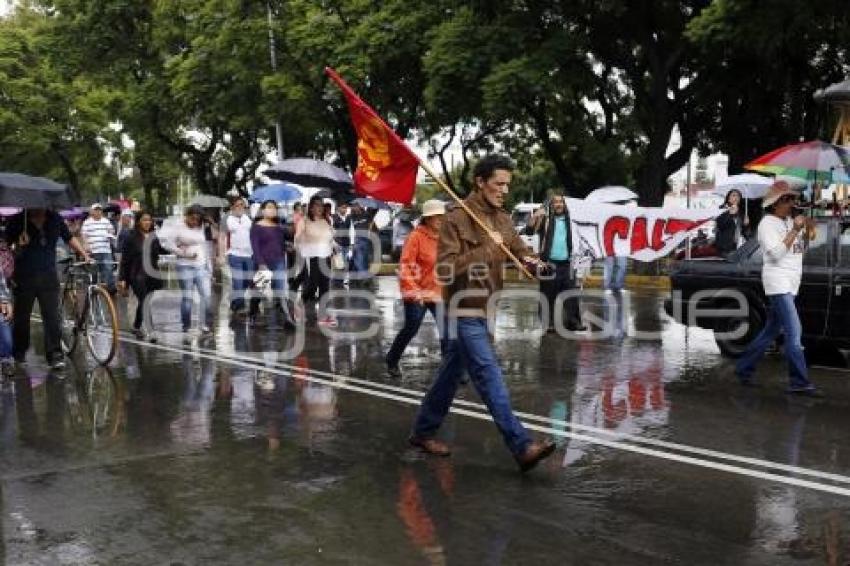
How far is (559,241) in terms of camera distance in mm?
12930

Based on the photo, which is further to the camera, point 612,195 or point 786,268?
point 612,195

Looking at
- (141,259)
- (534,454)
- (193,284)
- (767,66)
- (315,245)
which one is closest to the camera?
(534,454)

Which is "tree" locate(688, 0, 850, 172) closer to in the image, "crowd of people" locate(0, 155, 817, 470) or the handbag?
"crowd of people" locate(0, 155, 817, 470)

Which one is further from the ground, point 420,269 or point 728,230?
point 728,230

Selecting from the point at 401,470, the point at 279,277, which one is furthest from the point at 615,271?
the point at 401,470

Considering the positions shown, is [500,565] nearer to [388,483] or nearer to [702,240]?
[388,483]

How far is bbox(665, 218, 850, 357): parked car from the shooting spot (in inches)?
376

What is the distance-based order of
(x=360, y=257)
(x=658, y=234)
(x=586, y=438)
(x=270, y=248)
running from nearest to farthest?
(x=586, y=438)
(x=270, y=248)
(x=658, y=234)
(x=360, y=257)

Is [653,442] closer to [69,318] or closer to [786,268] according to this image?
[786,268]

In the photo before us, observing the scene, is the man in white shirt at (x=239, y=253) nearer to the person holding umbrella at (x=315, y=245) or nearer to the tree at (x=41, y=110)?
the person holding umbrella at (x=315, y=245)

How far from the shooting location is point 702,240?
2131 centimetres

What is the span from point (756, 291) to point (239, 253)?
23.6ft

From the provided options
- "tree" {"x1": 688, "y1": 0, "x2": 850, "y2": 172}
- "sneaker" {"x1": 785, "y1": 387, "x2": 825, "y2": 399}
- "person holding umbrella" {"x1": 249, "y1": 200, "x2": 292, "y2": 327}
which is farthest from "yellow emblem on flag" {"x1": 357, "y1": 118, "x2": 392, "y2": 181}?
"tree" {"x1": 688, "y1": 0, "x2": 850, "y2": 172}

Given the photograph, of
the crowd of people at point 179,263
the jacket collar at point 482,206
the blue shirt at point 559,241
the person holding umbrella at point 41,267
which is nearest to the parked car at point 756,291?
the blue shirt at point 559,241
